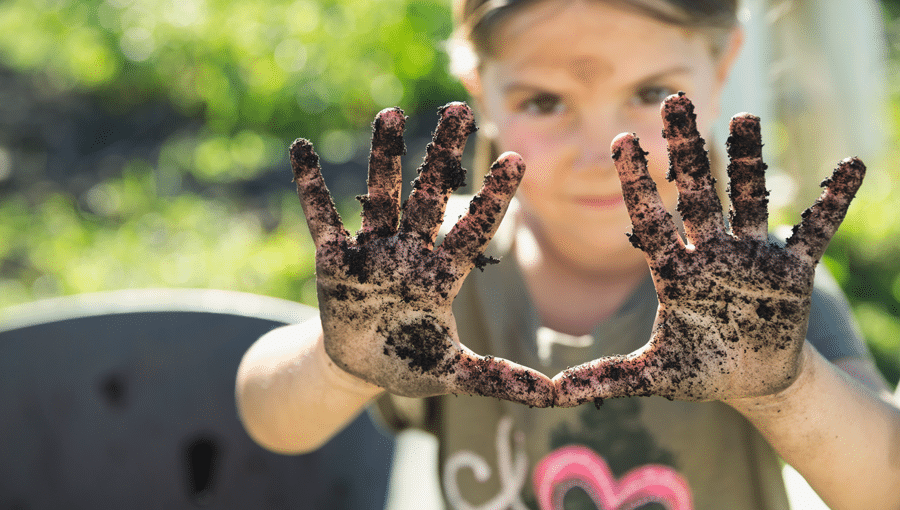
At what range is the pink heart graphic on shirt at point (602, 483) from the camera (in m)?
1.05

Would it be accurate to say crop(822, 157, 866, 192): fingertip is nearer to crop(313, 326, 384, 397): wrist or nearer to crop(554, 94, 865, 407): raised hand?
crop(554, 94, 865, 407): raised hand

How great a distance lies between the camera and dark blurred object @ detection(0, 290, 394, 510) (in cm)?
139

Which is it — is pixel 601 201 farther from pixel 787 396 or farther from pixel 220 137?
pixel 220 137

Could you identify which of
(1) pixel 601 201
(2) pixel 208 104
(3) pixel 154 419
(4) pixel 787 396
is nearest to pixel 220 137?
(2) pixel 208 104

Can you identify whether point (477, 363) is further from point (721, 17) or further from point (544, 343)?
point (721, 17)

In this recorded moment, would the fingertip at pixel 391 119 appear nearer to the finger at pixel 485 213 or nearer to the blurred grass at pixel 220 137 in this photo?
the finger at pixel 485 213

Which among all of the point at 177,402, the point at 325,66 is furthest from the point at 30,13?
the point at 177,402

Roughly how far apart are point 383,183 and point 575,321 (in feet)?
1.81

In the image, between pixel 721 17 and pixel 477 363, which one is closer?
pixel 477 363

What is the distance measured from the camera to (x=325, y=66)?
3.40 meters

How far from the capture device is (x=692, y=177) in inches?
25.6

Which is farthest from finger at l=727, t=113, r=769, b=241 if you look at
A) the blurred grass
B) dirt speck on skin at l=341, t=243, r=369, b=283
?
the blurred grass

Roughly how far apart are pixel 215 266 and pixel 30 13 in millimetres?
2665

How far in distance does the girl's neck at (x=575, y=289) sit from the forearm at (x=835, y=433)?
0.38 meters
